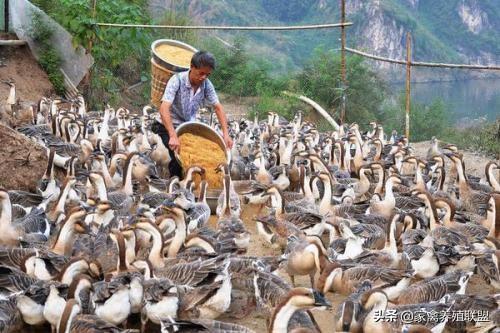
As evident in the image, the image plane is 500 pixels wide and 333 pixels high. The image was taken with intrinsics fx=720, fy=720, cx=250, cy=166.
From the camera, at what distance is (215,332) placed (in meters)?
5.04

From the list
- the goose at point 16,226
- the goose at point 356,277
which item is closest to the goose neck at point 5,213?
the goose at point 16,226

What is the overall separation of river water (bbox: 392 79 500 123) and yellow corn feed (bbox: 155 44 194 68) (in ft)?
50.7

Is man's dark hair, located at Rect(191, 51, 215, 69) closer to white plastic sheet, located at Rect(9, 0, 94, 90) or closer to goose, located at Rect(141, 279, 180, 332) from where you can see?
goose, located at Rect(141, 279, 180, 332)

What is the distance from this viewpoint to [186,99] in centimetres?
947

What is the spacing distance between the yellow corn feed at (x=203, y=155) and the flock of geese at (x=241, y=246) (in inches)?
10.4

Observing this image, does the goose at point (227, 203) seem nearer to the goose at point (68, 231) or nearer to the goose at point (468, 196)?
the goose at point (68, 231)

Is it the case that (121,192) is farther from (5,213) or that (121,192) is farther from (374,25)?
(374,25)

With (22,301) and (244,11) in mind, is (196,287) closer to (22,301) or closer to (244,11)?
(22,301)

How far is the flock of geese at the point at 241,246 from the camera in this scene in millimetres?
5465

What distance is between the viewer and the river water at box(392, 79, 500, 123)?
1162 inches

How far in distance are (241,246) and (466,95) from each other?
28.2 metres

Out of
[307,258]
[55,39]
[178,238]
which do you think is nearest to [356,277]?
[307,258]

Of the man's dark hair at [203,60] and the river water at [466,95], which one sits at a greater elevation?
the man's dark hair at [203,60]

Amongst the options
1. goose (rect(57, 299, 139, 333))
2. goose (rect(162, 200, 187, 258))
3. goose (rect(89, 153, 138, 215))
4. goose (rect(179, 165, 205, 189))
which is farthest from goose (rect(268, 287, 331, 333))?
goose (rect(179, 165, 205, 189))
